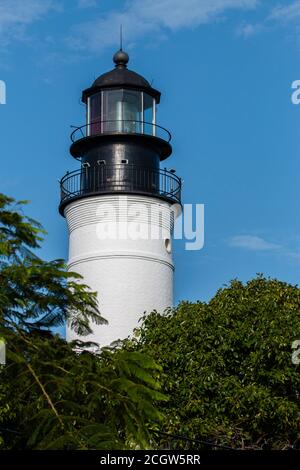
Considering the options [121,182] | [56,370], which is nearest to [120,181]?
[121,182]

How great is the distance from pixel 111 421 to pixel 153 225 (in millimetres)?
19899

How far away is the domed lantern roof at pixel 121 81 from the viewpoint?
34.4 meters

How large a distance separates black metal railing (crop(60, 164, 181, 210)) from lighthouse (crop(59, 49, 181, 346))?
0.09ft

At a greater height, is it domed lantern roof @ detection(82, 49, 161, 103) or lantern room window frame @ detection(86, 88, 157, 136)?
domed lantern roof @ detection(82, 49, 161, 103)

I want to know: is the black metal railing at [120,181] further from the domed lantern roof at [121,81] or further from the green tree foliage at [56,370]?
the green tree foliage at [56,370]

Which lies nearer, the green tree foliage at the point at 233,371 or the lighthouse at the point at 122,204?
the green tree foliage at the point at 233,371

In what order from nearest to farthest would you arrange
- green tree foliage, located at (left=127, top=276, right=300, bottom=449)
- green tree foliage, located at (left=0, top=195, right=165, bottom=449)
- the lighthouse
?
1. green tree foliage, located at (left=0, top=195, right=165, bottom=449)
2. green tree foliage, located at (left=127, top=276, right=300, bottom=449)
3. the lighthouse

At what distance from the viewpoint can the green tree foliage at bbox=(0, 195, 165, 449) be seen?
44.4 ft

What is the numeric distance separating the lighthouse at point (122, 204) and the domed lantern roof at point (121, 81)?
0.09ft

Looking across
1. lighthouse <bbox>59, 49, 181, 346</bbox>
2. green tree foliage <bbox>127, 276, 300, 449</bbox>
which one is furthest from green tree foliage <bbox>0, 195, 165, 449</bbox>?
lighthouse <bbox>59, 49, 181, 346</bbox>

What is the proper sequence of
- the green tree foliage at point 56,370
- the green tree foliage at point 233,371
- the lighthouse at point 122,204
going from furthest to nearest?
1. the lighthouse at point 122,204
2. the green tree foliage at point 233,371
3. the green tree foliage at point 56,370

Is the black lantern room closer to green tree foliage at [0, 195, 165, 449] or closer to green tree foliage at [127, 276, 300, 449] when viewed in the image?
green tree foliage at [127, 276, 300, 449]

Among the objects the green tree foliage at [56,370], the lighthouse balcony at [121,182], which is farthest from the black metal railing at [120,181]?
the green tree foliage at [56,370]
